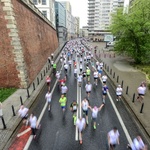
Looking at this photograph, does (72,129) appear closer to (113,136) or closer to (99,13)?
(113,136)

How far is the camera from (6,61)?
14.1 m

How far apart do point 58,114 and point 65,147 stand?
3.20 metres

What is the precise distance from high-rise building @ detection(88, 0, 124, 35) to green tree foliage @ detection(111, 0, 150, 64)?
3518 inches

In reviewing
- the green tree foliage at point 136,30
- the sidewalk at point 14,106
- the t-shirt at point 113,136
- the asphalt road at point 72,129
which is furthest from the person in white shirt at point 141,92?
the green tree foliage at point 136,30

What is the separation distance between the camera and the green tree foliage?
22250 mm

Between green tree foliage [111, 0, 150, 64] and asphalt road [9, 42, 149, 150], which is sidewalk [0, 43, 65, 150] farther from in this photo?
green tree foliage [111, 0, 150, 64]

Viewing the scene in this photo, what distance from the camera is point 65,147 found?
24.0 feet

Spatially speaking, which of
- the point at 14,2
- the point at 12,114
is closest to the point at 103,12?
the point at 14,2

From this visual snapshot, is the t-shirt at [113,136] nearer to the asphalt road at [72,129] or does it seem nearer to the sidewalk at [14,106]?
the asphalt road at [72,129]

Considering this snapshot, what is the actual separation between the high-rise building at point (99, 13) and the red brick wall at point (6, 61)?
103852 mm

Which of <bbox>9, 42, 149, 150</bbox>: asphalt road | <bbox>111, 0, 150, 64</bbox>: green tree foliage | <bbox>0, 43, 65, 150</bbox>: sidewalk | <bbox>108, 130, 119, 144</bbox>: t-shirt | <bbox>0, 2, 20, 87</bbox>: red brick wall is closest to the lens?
<bbox>108, 130, 119, 144</bbox>: t-shirt

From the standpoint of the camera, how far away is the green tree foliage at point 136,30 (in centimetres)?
2225

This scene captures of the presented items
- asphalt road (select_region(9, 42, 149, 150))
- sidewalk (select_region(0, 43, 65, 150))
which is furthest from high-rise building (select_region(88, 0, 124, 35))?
asphalt road (select_region(9, 42, 149, 150))

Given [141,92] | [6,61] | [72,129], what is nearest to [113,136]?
[72,129]
